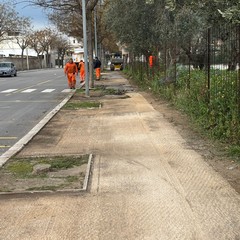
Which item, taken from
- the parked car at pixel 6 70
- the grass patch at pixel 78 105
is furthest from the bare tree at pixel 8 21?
the grass patch at pixel 78 105

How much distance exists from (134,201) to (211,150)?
3.10 m

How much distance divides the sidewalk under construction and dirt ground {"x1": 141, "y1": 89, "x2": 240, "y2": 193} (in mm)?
141

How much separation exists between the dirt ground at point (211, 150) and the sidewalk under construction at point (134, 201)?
141mm

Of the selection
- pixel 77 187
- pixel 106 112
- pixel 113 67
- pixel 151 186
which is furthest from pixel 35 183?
pixel 113 67

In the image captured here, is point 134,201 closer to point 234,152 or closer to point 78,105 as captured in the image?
point 234,152

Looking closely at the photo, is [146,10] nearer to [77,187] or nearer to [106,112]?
[106,112]

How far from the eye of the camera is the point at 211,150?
7.75 m

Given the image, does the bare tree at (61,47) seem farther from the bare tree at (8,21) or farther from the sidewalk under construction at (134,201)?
the sidewalk under construction at (134,201)

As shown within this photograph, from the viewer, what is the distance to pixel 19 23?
63.5 metres

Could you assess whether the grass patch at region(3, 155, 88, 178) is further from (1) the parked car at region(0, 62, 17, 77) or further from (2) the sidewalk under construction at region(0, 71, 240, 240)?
(1) the parked car at region(0, 62, 17, 77)

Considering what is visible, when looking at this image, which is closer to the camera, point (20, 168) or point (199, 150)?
point (20, 168)

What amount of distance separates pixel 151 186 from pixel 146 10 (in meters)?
16.8

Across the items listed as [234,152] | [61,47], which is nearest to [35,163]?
[234,152]

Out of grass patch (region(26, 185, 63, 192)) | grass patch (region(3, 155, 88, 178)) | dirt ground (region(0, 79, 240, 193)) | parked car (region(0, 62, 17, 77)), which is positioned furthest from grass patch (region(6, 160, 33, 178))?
parked car (region(0, 62, 17, 77))
